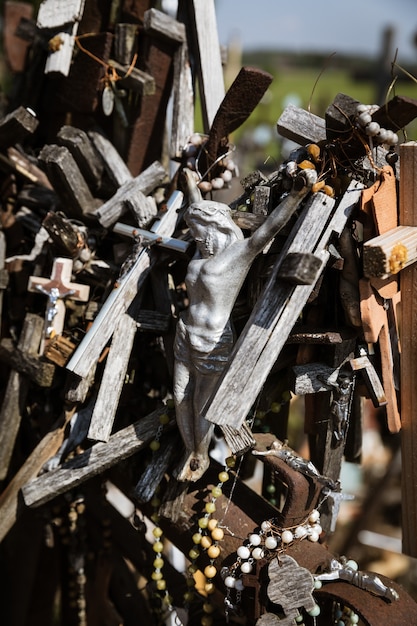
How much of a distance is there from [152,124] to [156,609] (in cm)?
226

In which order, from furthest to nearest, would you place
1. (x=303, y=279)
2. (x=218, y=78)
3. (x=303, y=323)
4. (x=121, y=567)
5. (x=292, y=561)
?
(x=121, y=567), (x=218, y=78), (x=303, y=323), (x=292, y=561), (x=303, y=279)

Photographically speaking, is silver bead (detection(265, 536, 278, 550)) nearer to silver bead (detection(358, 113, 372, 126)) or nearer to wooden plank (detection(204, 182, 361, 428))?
wooden plank (detection(204, 182, 361, 428))

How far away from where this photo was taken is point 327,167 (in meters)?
2.27

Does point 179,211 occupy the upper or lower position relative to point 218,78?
lower

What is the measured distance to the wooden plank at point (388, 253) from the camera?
2.02 m

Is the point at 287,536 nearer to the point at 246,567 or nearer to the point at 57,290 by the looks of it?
the point at 246,567

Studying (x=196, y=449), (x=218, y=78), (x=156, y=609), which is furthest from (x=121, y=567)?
(x=218, y=78)

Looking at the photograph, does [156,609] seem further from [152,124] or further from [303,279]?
[152,124]

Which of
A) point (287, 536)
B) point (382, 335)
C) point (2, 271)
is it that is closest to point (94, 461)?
point (287, 536)

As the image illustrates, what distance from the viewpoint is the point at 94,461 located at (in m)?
2.57

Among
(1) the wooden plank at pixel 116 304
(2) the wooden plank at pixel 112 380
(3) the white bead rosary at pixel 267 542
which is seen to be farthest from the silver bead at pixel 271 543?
(1) the wooden plank at pixel 116 304

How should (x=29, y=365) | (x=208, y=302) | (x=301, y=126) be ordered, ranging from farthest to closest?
(x=29, y=365), (x=301, y=126), (x=208, y=302)

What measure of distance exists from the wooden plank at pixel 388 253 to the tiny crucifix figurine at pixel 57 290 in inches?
51.4

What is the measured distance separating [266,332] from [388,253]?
0.46 metres
